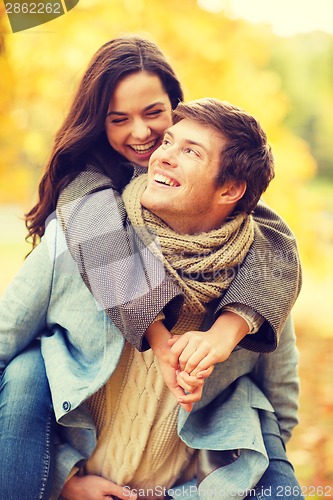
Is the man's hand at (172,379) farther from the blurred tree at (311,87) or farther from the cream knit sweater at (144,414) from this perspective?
the blurred tree at (311,87)

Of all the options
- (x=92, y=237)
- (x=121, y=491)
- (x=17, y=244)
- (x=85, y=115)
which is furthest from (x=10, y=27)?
(x=17, y=244)

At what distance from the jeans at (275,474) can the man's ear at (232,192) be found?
0.57 meters

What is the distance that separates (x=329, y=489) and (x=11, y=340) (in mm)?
1580

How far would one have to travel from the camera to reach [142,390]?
1.63 meters

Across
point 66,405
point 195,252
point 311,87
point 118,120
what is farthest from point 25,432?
point 311,87

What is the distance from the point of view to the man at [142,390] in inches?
60.8

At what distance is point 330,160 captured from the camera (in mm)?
5309

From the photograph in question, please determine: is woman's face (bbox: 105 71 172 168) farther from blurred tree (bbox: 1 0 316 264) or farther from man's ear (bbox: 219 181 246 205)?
blurred tree (bbox: 1 0 316 264)

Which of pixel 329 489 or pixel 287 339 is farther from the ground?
pixel 287 339

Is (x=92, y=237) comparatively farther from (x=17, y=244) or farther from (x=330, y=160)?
(x=330, y=160)

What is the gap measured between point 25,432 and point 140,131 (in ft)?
2.47

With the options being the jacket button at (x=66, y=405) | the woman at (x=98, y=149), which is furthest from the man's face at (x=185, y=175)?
the jacket button at (x=66, y=405)

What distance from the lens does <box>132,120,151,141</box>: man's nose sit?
5.53 ft

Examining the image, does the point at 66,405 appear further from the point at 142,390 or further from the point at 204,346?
the point at 204,346
